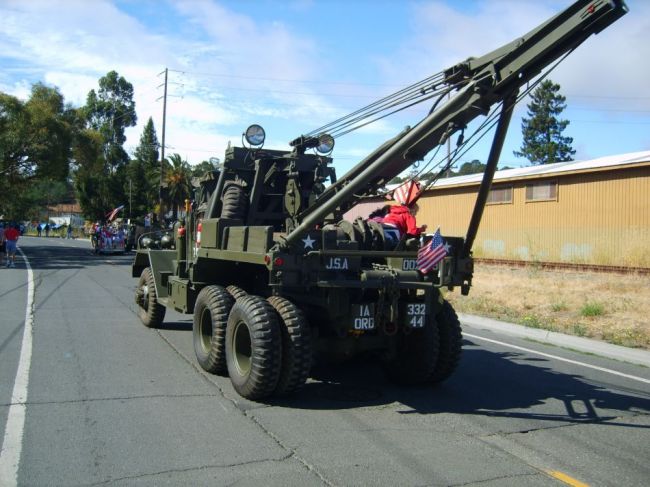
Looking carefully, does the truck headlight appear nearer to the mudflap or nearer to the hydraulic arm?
the hydraulic arm

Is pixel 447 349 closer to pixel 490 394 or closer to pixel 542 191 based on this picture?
pixel 490 394

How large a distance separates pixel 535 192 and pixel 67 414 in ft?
68.8

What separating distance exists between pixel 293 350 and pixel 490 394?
7.67 feet

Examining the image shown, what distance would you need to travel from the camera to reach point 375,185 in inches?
270

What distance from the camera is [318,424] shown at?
5.55 meters

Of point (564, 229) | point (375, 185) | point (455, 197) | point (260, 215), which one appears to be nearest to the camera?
point (375, 185)

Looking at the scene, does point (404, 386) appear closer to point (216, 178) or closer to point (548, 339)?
point (216, 178)

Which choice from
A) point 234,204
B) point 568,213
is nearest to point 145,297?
point 234,204

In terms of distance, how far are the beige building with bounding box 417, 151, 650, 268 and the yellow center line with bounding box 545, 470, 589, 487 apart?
15.9 m

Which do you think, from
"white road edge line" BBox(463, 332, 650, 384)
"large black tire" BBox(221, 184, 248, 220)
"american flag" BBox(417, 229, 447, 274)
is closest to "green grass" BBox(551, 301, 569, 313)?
"white road edge line" BBox(463, 332, 650, 384)

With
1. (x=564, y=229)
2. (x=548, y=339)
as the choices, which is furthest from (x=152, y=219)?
(x=564, y=229)

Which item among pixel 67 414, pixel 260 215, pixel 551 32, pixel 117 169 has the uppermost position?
pixel 117 169

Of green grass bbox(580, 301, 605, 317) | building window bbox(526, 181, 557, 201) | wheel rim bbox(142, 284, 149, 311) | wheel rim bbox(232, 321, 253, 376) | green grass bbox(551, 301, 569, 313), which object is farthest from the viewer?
building window bbox(526, 181, 557, 201)

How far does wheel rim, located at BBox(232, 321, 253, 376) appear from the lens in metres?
6.53
